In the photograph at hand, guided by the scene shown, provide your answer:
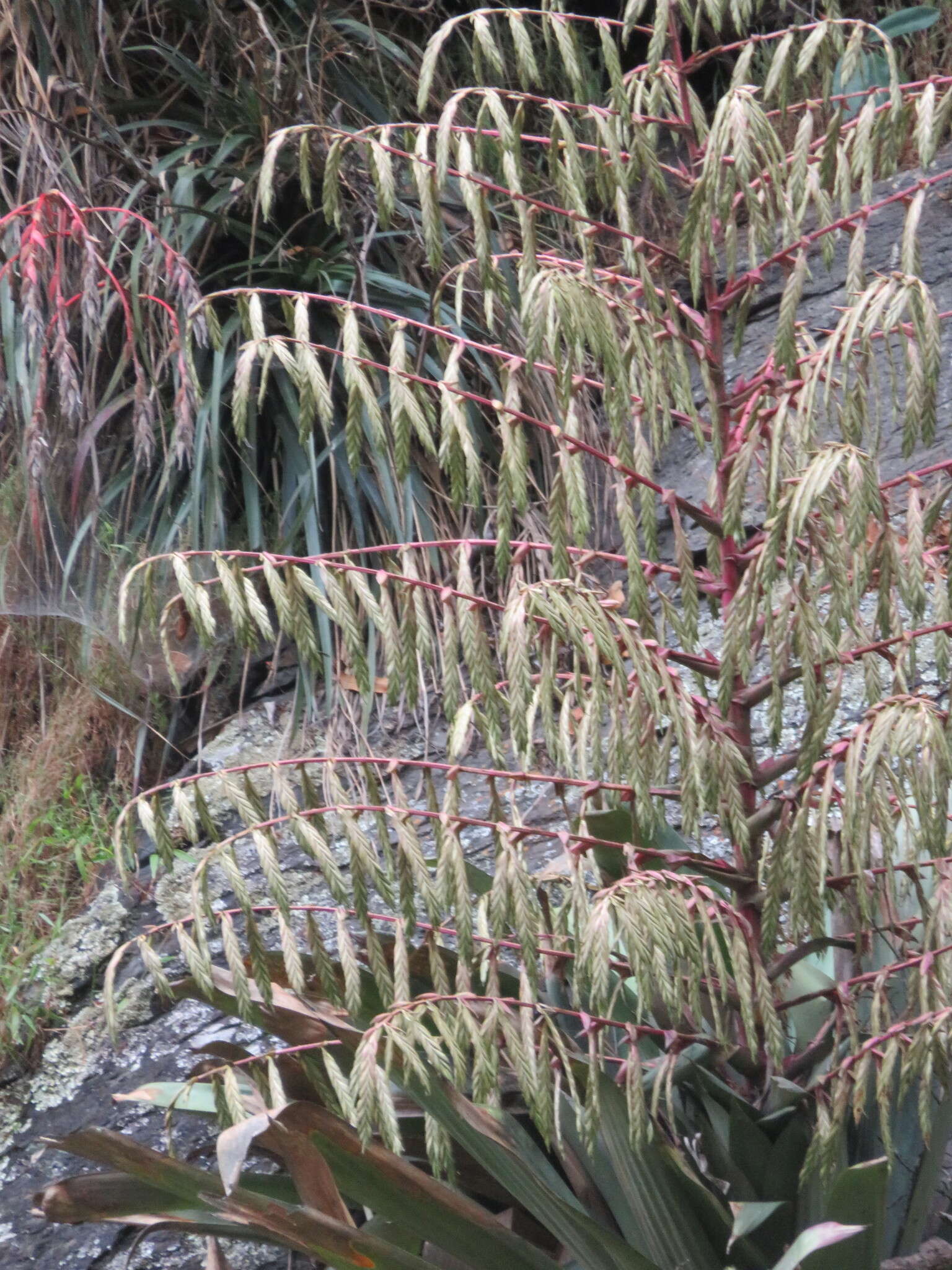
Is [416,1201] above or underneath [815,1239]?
underneath

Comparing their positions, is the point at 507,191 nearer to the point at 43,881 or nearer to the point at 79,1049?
the point at 79,1049

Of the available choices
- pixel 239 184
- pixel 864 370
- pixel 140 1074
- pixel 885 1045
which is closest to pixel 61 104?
pixel 239 184

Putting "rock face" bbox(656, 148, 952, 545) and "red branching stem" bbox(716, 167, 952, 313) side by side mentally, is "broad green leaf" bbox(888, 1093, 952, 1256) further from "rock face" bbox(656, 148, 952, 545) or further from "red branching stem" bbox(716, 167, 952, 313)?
"rock face" bbox(656, 148, 952, 545)

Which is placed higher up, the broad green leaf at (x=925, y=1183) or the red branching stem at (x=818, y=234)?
the red branching stem at (x=818, y=234)

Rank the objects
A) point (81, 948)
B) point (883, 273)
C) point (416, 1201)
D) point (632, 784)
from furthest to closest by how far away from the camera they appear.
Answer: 1. point (883, 273)
2. point (81, 948)
3. point (416, 1201)
4. point (632, 784)

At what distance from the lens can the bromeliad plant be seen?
124cm

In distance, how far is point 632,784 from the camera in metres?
1.30

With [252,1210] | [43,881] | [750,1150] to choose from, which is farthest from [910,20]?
[252,1210]

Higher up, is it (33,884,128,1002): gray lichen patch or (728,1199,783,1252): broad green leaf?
(728,1199,783,1252): broad green leaf

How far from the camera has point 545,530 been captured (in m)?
3.43

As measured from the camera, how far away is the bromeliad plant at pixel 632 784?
48.8 inches

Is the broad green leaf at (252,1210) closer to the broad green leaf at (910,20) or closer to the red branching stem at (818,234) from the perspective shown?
the red branching stem at (818,234)

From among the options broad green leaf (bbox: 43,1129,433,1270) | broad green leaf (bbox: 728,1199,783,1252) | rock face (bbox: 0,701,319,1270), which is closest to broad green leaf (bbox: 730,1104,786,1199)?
broad green leaf (bbox: 728,1199,783,1252)

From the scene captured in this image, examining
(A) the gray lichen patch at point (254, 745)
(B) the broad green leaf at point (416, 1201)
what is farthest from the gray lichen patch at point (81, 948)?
(B) the broad green leaf at point (416, 1201)
